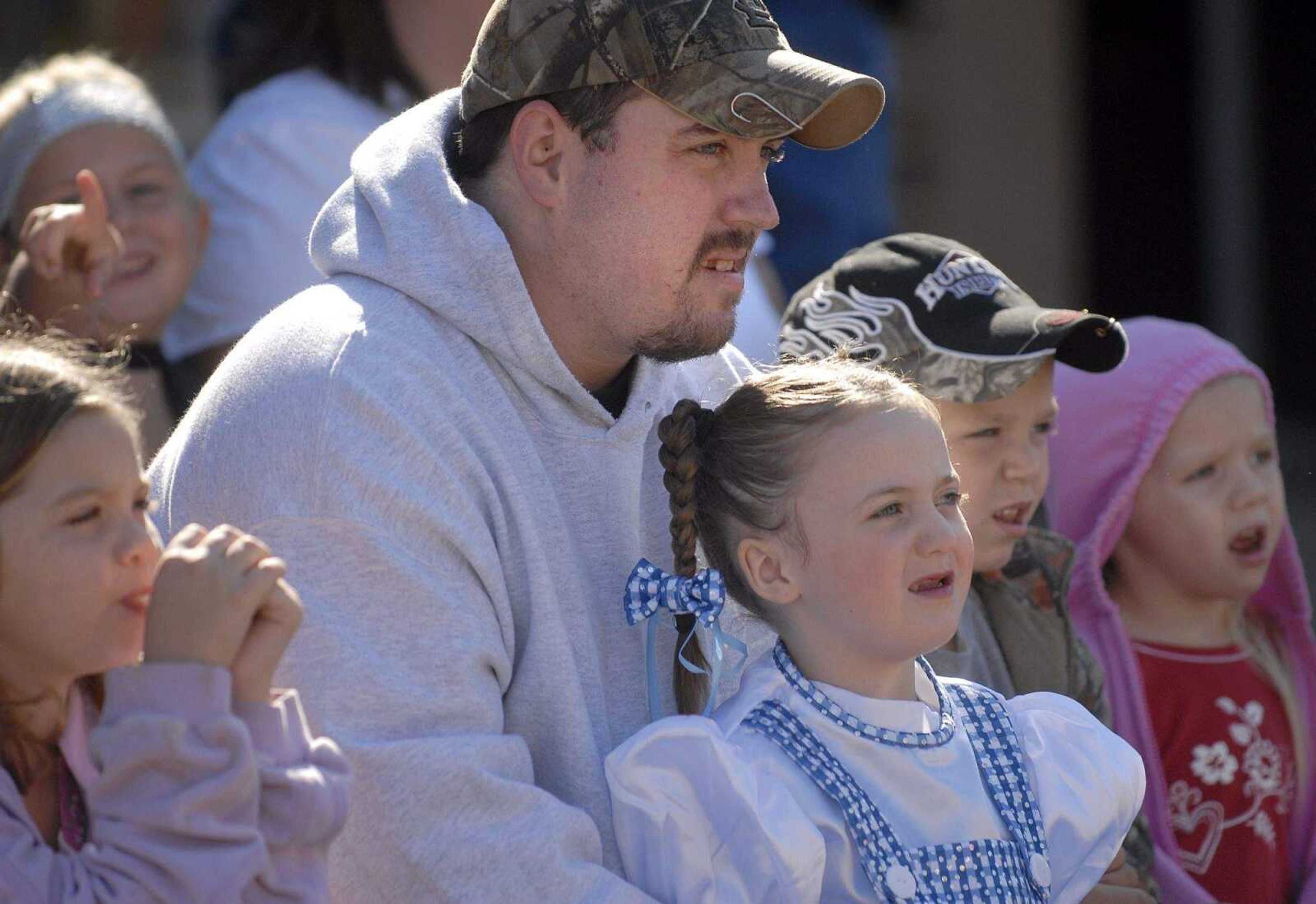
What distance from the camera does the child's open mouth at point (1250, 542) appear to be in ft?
11.2

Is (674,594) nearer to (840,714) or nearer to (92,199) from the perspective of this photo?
(840,714)

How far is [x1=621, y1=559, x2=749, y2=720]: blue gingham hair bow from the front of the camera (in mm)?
2479

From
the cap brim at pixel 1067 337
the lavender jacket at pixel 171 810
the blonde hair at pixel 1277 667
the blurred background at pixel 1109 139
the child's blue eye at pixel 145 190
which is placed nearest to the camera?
the lavender jacket at pixel 171 810

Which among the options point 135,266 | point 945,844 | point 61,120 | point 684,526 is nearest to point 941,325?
point 684,526

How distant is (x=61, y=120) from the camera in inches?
148

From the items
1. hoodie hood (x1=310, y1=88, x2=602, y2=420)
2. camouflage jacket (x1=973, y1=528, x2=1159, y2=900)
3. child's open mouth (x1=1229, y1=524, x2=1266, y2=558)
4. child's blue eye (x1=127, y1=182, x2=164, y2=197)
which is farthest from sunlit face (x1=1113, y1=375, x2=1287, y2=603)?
child's blue eye (x1=127, y1=182, x2=164, y2=197)

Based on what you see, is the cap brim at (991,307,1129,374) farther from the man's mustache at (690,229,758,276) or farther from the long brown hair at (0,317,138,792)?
the long brown hair at (0,317,138,792)

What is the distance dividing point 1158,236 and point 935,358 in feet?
17.1

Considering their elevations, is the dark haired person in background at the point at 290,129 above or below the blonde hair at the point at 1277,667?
above

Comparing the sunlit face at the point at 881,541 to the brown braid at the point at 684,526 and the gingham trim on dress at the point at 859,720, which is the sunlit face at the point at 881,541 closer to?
the gingham trim on dress at the point at 859,720

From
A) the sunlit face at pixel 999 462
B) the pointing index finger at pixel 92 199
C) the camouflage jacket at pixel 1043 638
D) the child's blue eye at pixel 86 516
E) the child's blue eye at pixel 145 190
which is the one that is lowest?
the camouflage jacket at pixel 1043 638

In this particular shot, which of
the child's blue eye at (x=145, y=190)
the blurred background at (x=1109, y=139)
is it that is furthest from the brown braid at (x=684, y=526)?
the blurred background at (x=1109, y=139)

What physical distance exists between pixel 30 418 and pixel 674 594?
89 cm

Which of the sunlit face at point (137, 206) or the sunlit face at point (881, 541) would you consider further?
the sunlit face at point (137, 206)
